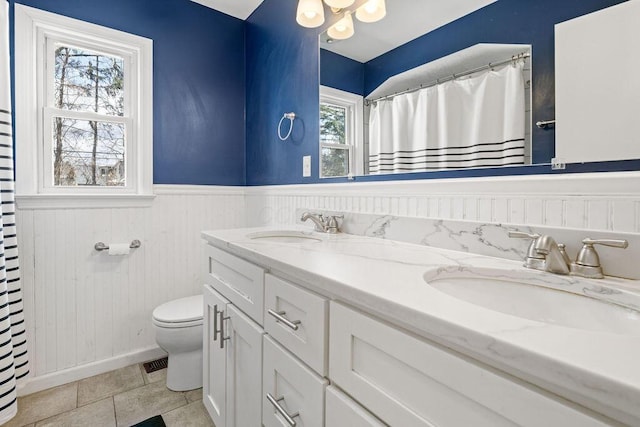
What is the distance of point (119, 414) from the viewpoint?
1563 mm

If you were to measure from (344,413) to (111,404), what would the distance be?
5.22 feet

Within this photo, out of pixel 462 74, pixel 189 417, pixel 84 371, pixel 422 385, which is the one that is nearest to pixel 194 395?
pixel 189 417

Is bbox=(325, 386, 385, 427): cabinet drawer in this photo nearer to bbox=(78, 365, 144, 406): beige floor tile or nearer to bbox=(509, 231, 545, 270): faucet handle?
bbox=(509, 231, 545, 270): faucet handle

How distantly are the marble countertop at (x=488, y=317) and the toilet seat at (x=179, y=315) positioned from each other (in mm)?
910

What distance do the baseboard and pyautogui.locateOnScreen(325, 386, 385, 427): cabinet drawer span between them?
1.82 meters

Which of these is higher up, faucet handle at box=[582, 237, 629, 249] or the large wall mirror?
the large wall mirror

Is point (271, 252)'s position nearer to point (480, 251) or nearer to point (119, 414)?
point (480, 251)

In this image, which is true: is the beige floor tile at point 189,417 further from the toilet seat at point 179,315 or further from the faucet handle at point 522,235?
the faucet handle at point 522,235

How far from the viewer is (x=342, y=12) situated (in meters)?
1.59

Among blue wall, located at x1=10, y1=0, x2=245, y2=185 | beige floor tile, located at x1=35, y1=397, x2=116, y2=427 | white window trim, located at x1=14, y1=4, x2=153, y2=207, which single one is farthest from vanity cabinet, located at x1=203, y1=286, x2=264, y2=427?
blue wall, located at x1=10, y1=0, x2=245, y2=185

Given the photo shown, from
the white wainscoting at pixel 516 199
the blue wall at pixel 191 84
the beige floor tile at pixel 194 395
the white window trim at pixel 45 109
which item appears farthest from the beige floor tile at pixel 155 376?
the white wainscoting at pixel 516 199

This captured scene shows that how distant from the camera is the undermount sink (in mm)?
614

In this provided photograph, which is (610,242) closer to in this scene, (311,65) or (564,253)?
(564,253)

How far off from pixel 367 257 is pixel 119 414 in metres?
1.53
